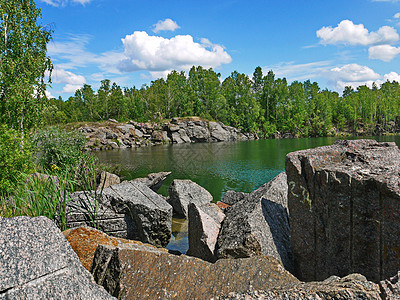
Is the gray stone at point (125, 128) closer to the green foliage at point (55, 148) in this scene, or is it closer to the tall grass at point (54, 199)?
the green foliage at point (55, 148)

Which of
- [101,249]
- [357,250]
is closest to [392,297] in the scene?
[357,250]

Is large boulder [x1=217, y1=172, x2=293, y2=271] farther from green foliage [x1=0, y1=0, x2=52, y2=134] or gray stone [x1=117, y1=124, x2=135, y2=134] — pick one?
gray stone [x1=117, y1=124, x2=135, y2=134]

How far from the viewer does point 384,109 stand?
106m

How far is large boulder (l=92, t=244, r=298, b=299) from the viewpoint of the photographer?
158 inches

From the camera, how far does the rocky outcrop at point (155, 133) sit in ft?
207

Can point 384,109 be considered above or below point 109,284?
above

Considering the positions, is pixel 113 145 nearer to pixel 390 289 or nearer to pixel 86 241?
pixel 86 241

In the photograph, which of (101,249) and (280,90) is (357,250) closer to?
(101,249)

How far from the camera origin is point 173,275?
4.22 m

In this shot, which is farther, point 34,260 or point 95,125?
point 95,125

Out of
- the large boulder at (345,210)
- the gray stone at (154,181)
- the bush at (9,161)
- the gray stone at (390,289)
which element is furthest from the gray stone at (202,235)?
the gray stone at (154,181)

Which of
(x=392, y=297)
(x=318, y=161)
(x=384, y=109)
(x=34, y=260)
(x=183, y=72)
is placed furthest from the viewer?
(x=183, y=72)

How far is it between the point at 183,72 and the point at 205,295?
117 meters

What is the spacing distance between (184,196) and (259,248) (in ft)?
25.8
